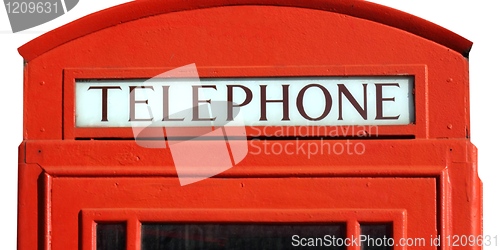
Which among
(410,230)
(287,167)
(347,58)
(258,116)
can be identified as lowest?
(410,230)

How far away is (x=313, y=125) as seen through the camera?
2713 millimetres

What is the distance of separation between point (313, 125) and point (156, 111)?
0.57 m

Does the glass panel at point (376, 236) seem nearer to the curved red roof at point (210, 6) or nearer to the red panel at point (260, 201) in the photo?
the red panel at point (260, 201)

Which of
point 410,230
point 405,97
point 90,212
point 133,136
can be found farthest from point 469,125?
point 90,212

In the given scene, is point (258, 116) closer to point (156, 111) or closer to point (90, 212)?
point (156, 111)

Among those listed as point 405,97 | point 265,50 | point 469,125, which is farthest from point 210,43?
point 469,125

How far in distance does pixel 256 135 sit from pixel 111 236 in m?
0.64

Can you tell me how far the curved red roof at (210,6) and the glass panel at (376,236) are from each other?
0.69 m

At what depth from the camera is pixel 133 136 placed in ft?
9.02

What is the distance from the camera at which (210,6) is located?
2.77m

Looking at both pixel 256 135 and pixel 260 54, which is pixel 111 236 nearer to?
pixel 256 135

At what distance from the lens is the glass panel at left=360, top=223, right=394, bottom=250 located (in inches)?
105

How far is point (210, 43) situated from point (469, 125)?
974 mm

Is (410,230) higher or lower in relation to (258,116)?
lower
